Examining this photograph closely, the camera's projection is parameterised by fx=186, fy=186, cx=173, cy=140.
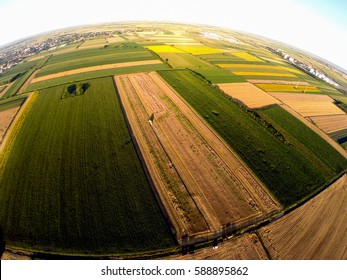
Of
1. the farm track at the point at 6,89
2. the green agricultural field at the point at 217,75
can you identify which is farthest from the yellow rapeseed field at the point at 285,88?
the farm track at the point at 6,89

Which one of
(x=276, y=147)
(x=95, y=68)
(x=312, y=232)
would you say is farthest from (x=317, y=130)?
(x=95, y=68)

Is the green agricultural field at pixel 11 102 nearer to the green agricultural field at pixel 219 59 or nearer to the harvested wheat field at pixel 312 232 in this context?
the harvested wheat field at pixel 312 232

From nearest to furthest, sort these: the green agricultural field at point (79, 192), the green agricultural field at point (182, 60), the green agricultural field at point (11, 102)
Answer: the green agricultural field at point (79, 192) → the green agricultural field at point (11, 102) → the green agricultural field at point (182, 60)

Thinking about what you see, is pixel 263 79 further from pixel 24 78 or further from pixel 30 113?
pixel 24 78

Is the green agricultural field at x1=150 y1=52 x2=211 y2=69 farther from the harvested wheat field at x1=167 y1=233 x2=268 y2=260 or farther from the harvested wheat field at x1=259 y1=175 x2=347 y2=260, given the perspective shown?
the harvested wheat field at x1=167 y1=233 x2=268 y2=260

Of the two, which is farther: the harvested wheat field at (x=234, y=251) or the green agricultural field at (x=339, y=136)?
the green agricultural field at (x=339, y=136)

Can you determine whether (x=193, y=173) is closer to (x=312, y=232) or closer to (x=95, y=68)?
(x=312, y=232)

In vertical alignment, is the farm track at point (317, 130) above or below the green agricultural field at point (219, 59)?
below

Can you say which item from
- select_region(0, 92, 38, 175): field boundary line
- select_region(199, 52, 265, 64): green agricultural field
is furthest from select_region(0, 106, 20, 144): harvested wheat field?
select_region(199, 52, 265, 64): green agricultural field
